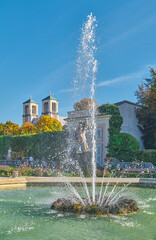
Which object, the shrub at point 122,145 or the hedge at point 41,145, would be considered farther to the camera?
the hedge at point 41,145

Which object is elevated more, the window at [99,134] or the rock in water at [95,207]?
the window at [99,134]

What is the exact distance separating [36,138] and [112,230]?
23.7 meters

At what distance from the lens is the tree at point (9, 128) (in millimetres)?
57997

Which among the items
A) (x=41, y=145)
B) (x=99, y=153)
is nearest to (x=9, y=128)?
(x=41, y=145)

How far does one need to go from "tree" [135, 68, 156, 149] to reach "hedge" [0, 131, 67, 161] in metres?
7.47

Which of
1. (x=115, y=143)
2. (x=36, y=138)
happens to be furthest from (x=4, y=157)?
(x=115, y=143)

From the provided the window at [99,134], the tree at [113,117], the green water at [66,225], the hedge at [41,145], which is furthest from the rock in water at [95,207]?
the hedge at [41,145]

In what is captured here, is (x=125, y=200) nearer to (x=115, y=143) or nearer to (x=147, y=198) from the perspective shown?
(x=147, y=198)

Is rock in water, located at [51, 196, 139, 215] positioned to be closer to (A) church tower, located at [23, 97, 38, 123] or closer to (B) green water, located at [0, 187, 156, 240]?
(B) green water, located at [0, 187, 156, 240]

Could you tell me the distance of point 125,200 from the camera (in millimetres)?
7480

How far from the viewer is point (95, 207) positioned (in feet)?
22.9

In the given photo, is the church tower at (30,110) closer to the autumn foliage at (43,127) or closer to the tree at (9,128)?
the tree at (9,128)

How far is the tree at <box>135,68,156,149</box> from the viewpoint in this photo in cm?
2484

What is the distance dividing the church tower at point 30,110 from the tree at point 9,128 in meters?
34.4
